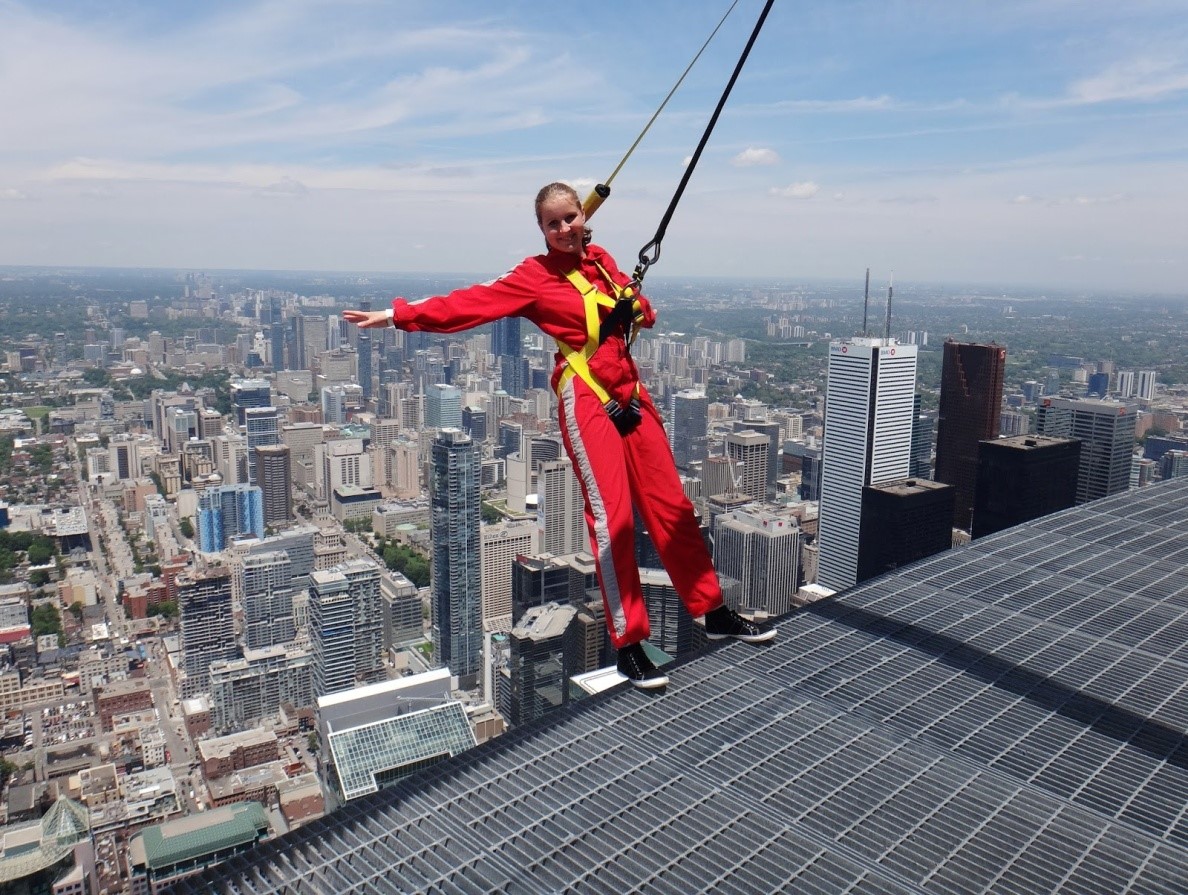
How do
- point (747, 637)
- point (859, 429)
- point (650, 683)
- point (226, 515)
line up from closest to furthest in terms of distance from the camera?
point (650, 683) < point (747, 637) < point (859, 429) < point (226, 515)

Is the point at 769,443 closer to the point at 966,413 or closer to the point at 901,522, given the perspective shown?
the point at 966,413

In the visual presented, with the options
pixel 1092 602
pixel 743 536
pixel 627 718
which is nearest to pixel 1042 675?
pixel 1092 602

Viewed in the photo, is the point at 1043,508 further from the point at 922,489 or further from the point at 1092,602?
the point at 1092,602

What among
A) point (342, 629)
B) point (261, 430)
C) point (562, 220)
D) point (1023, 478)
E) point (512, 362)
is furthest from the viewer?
point (512, 362)

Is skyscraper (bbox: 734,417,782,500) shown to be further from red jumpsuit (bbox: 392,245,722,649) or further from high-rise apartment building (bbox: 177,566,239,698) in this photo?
red jumpsuit (bbox: 392,245,722,649)

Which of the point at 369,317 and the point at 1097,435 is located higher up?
the point at 369,317

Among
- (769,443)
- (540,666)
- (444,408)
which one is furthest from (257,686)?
(444,408)

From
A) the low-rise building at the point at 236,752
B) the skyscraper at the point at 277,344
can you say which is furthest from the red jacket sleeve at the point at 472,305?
the skyscraper at the point at 277,344
